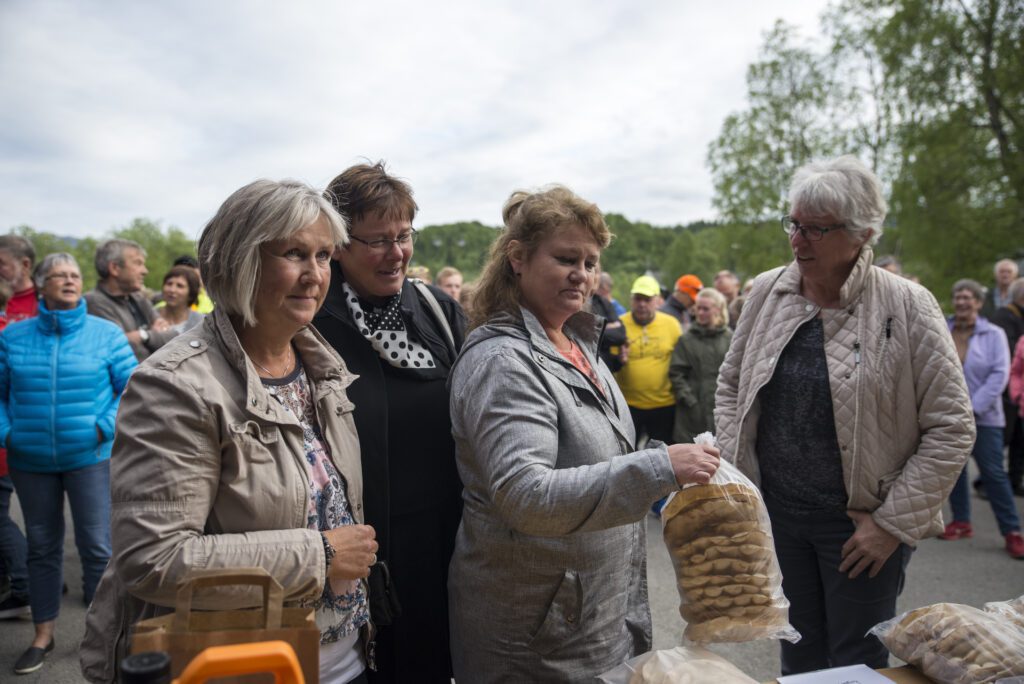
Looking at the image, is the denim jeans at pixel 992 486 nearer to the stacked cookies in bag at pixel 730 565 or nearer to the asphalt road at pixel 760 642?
the asphalt road at pixel 760 642

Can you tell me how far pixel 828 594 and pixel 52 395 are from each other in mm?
4028

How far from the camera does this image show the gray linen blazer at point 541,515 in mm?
1490

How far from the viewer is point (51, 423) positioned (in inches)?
144

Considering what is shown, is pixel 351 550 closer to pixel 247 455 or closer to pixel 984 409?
pixel 247 455

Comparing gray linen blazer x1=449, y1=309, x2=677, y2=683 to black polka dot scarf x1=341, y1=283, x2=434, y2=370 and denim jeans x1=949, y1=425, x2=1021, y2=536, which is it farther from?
denim jeans x1=949, y1=425, x2=1021, y2=536

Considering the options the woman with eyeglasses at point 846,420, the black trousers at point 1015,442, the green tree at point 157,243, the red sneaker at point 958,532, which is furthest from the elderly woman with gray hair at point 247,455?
the green tree at point 157,243

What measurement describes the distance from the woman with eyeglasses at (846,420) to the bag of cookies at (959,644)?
502mm

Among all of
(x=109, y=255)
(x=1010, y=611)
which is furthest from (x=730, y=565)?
(x=109, y=255)

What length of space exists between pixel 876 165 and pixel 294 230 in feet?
84.8

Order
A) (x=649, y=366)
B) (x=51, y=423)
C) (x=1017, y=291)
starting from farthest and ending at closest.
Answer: (x=1017, y=291) < (x=649, y=366) < (x=51, y=423)

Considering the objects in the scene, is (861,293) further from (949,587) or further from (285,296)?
(949,587)

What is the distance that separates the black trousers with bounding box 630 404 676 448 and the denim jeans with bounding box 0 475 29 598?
501 centimetres

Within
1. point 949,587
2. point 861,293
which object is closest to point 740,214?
point 949,587

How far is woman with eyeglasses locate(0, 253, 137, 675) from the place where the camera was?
3.66 metres
